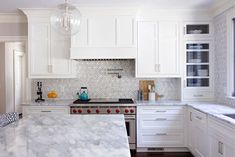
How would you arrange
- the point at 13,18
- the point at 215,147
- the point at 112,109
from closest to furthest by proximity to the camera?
the point at 215,147
the point at 112,109
the point at 13,18

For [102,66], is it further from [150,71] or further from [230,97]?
[230,97]

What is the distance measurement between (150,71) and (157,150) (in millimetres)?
1411

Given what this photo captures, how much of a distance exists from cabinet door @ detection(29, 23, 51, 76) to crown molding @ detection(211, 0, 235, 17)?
2.95 metres

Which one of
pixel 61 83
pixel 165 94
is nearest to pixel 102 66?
pixel 61 83

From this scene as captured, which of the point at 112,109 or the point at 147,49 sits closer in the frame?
the point at 112,109

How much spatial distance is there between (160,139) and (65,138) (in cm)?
278

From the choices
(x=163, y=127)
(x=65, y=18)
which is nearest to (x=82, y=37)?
(x=65, y=18)

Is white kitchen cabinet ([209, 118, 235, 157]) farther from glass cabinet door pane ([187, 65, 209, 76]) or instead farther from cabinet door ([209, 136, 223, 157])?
glass cabinet door pane ([187, 65, 209, 76])

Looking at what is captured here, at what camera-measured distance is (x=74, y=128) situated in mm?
2045

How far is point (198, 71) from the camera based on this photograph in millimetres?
4398

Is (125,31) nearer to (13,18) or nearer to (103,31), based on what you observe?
(103,31)

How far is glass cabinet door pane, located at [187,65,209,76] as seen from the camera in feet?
14.4

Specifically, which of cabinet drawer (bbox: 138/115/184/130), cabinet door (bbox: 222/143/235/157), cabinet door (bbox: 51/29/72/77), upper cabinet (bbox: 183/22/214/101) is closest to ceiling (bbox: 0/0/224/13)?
upper cabinet (bbox: 183/22/214/101)

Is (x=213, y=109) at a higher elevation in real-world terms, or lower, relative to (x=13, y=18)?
lower
